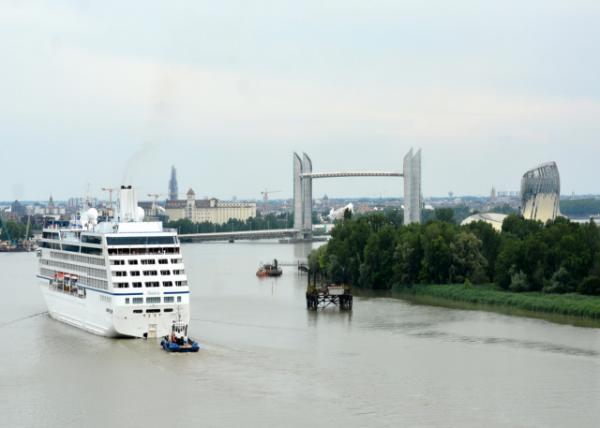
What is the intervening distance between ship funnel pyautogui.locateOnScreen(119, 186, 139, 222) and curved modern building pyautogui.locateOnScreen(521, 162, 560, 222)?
40.9 metres

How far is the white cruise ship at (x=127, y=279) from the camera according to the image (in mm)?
24844

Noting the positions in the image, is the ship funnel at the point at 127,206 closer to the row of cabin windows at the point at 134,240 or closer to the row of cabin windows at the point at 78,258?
the row of cabin windows at the point at 78,258

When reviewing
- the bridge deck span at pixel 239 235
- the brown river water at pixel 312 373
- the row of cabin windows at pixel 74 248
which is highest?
the row of cabin windows at pixel 74 248

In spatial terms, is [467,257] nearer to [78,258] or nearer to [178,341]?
[78,258]

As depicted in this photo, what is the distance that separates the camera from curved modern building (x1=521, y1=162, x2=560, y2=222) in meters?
66.5

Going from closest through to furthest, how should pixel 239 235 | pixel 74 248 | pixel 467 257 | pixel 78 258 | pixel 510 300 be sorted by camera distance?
pixel 78 258 < pixel 74 248 < pixel 510 300 < pixel 467 257 < pixel 239 235

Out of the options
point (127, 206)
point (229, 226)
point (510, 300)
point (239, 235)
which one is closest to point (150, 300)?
point (127, 206)

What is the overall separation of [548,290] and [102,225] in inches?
485

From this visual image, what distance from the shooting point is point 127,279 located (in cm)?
2503

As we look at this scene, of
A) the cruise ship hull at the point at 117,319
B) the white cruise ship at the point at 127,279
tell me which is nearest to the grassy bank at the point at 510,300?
the white cruise ship at the point at 127,279

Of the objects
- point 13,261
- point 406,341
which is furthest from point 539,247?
point 13,261

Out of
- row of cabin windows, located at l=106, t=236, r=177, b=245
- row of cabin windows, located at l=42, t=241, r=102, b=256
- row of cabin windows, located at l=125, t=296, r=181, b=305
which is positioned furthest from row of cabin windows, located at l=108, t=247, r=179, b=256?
row of cabin windows, located at l=125, t=296, r=181, b=305

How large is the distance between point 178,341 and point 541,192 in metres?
46.5

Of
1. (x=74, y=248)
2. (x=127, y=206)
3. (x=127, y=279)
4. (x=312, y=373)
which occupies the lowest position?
(x=312, y=373)
